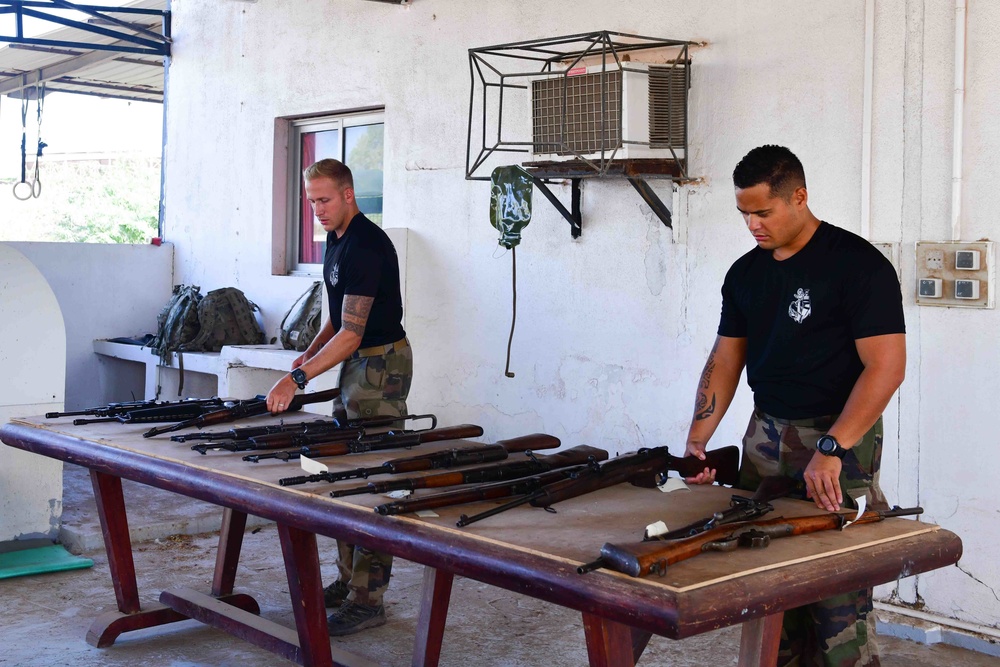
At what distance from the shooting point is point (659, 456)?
129 inches

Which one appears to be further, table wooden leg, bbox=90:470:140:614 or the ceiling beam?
the ceiling beam

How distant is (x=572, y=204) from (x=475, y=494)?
2983 mm

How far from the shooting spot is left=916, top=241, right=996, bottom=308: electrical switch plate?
166 inches

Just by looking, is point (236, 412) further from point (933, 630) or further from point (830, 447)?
point (933, 630)

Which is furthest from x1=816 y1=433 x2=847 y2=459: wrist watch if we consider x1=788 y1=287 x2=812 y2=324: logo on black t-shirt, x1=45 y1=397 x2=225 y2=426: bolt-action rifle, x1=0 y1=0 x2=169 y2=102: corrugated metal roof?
x1=0 y1=0 x2=169 y2=102: corrugated metal roof

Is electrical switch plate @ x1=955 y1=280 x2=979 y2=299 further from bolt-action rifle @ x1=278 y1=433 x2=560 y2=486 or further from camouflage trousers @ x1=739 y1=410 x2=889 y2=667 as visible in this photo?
bolt-action rifle @ x1=278 y1=433 x2=560 y2=486

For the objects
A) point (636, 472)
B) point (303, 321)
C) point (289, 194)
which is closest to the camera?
point (636, 472)

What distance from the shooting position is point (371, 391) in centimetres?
462

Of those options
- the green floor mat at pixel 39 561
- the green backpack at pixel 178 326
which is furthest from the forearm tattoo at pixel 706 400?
the green backpack at pixel 178 326

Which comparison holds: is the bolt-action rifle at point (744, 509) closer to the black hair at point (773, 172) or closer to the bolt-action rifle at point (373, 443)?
the black hair at point (773, 172)

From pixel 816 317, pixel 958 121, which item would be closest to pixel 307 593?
pixel 816 317

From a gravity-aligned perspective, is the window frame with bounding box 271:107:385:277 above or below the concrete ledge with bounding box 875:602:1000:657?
above

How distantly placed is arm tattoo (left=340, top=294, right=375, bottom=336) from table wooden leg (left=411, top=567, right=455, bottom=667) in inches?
43.5

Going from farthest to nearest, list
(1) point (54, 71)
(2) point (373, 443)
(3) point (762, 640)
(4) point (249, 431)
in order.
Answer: (1) point (54, 71)
(4) point (249, 431)
(2) point (373, 443)
(3) point (762, 640)
